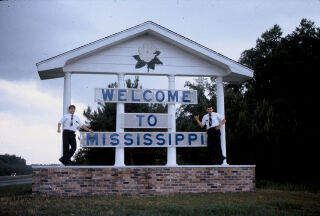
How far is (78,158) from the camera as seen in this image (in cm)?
2084

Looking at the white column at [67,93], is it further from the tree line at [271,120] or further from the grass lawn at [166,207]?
the tree line at [271,120]

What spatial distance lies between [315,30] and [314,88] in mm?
7797

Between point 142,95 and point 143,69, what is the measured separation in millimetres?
869

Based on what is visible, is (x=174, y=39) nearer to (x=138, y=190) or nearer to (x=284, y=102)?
(x=138, y=190)

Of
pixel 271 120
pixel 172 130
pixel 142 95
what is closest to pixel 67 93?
pixel 142 95

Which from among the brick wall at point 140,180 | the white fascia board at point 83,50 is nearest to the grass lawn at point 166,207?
the brick wall at point 140,180

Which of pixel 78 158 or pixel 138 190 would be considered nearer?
pixel 138 190

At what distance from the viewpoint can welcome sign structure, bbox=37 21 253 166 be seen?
10.8m

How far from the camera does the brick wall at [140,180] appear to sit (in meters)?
9.84

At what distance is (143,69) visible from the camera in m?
11.2

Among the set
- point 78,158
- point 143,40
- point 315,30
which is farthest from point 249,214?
point 315,30

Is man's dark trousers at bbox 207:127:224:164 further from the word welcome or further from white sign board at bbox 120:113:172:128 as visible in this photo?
white sign board at bbox 120:113:172:128

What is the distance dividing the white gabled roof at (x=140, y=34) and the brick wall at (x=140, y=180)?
10.7ft

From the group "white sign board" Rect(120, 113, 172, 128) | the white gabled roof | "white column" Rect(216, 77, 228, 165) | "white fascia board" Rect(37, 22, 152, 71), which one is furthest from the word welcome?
"white fascia board" Rect(37, 22, 152, 71)
